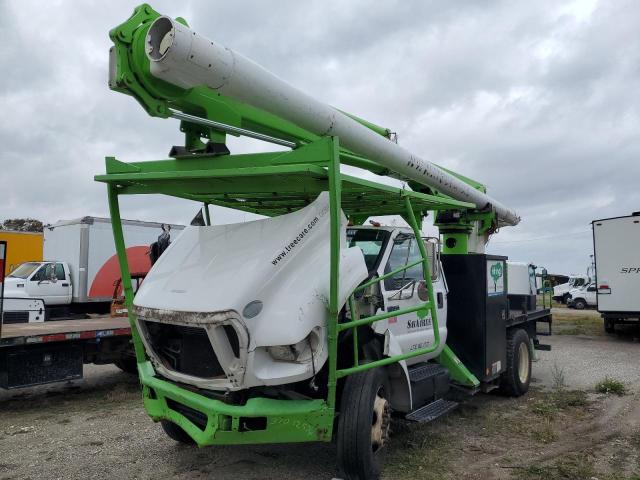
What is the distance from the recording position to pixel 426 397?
5.70 metres

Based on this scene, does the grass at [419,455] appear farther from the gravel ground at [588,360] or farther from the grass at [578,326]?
the grass at [578,326]

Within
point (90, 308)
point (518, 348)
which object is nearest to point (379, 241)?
point (518, 348)

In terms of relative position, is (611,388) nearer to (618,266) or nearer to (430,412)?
(430,412)

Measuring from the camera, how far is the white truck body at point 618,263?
1491cm

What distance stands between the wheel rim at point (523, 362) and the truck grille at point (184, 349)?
17.5 feet

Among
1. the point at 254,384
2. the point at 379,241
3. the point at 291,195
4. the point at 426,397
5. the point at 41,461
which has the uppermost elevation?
the point at 291,195

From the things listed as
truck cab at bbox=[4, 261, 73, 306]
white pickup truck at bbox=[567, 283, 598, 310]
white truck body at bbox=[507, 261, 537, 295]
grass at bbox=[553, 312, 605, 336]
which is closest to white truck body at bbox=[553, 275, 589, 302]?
white pickup truck at bbox=[567, 283, 598, 310]

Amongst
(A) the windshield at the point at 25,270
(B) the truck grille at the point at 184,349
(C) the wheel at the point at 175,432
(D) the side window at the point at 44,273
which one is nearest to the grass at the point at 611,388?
(C) the wheel at the point at 175,432

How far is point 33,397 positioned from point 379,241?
241 inches

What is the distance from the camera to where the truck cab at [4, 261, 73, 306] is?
15.2 m

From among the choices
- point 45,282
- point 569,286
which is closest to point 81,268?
point 45,282

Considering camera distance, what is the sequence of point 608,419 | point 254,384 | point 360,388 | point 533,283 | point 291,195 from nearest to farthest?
point 254,384
point 360,388
point 291,195
point 608,419
point 533,283

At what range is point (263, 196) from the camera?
5445 millimetres

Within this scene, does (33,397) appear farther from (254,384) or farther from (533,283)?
(533,283)
